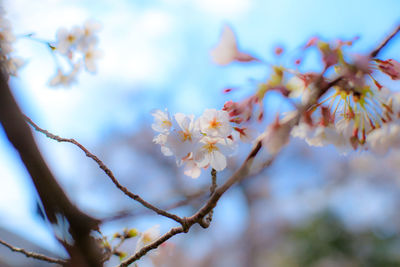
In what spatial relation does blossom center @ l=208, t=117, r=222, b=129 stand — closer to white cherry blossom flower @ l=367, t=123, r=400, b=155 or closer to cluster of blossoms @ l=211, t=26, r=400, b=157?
cluster of blossoms @ l=211, t=26, r=400, b=157

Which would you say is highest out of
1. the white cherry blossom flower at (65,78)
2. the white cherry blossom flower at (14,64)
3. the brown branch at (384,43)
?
the brown branch at (384,43)

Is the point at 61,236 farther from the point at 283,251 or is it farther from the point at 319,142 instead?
the point at 283,251

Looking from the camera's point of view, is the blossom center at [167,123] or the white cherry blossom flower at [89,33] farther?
the white cherry blossom flower at [89,33]

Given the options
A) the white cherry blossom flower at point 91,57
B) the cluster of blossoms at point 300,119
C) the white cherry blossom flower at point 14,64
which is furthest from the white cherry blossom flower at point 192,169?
the white cherry blossom flower at point 91,57

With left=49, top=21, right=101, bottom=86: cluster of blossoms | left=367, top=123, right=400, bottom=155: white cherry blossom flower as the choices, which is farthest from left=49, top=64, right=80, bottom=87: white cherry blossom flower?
left=367, top=123, right=400, bottom=155: white cherry blossom flower

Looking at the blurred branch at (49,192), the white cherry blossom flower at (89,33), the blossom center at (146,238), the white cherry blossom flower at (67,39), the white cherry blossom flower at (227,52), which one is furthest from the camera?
the white cherry blossom flower at (89,33)

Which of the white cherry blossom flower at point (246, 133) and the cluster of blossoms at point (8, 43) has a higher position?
the cluster of blossoms at point (8, 43)

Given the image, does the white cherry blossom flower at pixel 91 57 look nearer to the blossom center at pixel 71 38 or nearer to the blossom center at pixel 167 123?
the blossom center at pixel 71 38

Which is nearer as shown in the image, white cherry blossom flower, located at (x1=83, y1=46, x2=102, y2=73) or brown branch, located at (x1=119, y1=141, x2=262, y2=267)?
brown branch, located at (x1=119, y1=141, x2=262, y2=267)

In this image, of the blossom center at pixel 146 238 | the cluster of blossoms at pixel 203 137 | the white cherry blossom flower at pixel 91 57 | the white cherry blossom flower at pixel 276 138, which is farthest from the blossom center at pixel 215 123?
the white cherry blossom flower at pixel 91 57

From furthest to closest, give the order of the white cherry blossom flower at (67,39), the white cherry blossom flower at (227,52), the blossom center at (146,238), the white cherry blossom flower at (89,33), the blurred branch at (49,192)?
the white cherry blossom flower at (89,33) → the white cherry blossom flower at (67,39) → the blossom center at (146,238) → the white cherry blossom flower at (227,52) → the blurred branch at (49,192)
